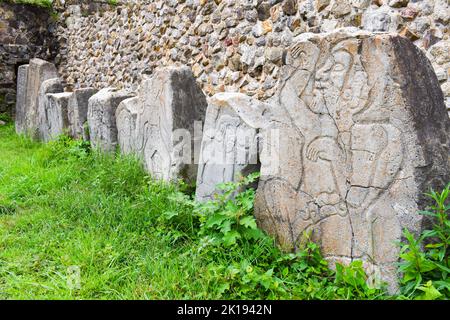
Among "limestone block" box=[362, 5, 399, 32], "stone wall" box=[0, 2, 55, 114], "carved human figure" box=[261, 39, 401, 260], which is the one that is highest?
"stone wall" box=[0, 2, 55, 114]

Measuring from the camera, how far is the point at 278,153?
2482mm

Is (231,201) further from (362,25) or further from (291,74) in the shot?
(362,25)

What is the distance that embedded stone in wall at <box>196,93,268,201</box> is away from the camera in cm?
276

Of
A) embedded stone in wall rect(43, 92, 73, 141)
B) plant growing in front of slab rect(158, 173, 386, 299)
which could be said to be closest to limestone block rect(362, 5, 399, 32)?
plant growing in front of slab rect(158, 173, 386, 299)

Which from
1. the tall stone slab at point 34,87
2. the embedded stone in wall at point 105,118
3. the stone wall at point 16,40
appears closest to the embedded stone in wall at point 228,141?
→ the embedded stone in wall at point 105,118

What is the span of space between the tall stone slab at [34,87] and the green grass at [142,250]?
305cm

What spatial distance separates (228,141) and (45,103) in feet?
13.2

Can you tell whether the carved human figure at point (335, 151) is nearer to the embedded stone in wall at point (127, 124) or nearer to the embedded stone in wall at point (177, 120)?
the embedded stone in wall at point (177, 120)

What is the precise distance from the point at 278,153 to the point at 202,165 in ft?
2.38

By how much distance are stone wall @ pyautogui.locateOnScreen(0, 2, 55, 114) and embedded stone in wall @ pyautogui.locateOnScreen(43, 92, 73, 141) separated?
12.3 ft

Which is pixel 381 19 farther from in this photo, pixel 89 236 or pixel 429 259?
pixel 89 236

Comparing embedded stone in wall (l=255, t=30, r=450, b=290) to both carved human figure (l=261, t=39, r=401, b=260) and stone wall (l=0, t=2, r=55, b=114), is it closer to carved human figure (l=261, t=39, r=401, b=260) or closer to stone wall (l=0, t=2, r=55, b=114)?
carved human figure (l=261, t=39, r=401, b=260)
